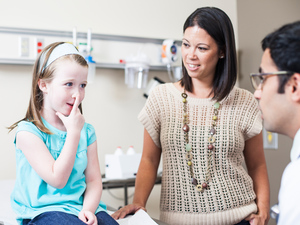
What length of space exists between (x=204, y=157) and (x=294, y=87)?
0.67 meters

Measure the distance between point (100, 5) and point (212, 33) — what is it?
146 cm

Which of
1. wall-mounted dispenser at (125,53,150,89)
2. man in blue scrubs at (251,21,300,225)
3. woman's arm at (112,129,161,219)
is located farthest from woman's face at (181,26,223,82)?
wall-mounted dispenser at (125,53,150,89)

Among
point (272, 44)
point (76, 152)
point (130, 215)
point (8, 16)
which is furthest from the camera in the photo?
point (8, 16)

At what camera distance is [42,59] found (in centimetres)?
127

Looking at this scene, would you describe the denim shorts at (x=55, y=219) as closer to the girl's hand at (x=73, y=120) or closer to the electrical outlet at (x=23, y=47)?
the girl's hand at (x=73, y=120)

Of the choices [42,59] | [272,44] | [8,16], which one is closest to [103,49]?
[8,16]

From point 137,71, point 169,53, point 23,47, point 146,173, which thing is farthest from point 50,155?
point 169,53

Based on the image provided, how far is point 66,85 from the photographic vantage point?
120 centimetres

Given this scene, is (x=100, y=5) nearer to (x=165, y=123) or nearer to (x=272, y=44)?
(x=165, y=123)

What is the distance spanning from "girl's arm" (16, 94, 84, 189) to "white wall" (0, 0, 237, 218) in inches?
55.8

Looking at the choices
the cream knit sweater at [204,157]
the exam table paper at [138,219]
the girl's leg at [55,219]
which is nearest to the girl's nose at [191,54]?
the cream knit sweater at [204,157]

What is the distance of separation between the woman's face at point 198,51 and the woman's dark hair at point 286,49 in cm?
53

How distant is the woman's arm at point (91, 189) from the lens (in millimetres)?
1133

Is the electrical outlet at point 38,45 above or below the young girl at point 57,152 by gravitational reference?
above
